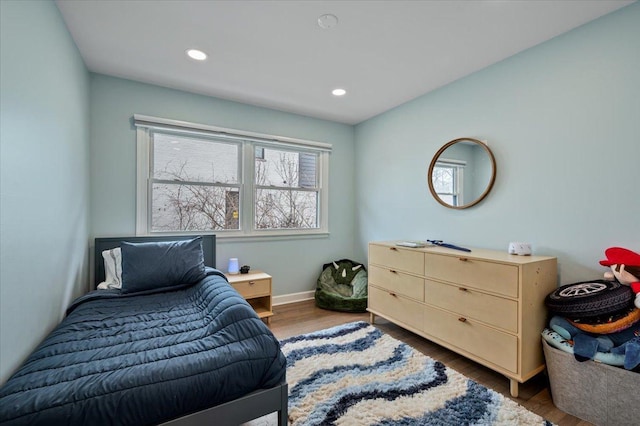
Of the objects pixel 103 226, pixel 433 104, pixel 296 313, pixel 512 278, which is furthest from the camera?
pixel 296 313

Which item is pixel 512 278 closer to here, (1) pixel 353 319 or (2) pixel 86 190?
(1) pixel 353 319

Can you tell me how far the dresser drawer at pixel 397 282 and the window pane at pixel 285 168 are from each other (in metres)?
1.57

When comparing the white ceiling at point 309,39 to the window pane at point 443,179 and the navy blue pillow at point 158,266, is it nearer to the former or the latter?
the window pane at point 443,179

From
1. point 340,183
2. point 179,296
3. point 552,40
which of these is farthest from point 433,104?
point 179,296

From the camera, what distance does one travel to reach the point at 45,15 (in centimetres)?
162

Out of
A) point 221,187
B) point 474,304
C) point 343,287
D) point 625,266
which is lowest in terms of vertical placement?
point 343,287

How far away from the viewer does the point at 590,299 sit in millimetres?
1636

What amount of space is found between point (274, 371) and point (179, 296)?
46.0 inches

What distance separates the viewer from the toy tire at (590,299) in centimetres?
158

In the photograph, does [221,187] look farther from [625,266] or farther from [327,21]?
[625,266]

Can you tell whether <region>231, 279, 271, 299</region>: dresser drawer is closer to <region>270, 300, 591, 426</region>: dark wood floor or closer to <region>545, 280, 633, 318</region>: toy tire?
<region>270, 300, 591, 426</region>: dark wood floor

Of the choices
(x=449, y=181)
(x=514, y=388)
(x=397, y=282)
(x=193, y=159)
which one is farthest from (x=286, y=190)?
(x=514, y=388)

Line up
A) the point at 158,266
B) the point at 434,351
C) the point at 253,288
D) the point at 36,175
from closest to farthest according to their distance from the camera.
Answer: the point at 36,175
the point at 158,266
the point at 434,351
the point at 253,288

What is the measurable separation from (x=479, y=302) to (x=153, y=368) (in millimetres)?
2074
